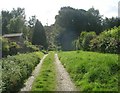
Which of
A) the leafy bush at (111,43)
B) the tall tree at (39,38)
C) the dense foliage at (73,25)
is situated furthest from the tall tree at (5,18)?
the leafy bush at (111,43)

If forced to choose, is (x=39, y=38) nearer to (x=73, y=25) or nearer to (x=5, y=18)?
(x=73, y=25)

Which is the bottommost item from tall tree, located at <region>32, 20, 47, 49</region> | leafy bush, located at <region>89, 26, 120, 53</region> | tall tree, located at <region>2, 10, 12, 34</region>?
leafy bush, located at <region>89, 26, 120, 53</region>

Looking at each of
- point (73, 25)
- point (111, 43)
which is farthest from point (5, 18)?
point (111, 43)

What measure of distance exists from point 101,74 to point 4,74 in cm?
518

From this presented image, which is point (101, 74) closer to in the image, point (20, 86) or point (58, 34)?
point (20, 86)

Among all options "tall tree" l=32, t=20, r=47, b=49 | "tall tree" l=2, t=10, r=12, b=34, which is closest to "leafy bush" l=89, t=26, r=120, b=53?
"tall tree" l=32, t=20, r=47, b=49

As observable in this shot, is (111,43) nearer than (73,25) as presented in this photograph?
Yes

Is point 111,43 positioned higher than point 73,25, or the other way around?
point 73,25

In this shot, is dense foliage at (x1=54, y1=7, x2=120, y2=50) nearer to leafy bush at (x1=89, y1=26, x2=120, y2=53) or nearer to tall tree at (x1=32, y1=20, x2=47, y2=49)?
tall tree at (x1=32, y1=20, x2=47, y2=49)

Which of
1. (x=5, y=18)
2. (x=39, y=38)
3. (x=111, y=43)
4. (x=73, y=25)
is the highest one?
(x=5, y=18)

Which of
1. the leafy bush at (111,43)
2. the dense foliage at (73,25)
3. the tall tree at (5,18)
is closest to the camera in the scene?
the leafy bush at (111,43)

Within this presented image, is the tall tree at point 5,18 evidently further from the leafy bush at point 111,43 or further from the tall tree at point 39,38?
the leafy bush at point 111,43

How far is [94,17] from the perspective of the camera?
8900cm

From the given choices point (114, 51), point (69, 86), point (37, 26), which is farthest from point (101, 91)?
point (37, 26)
